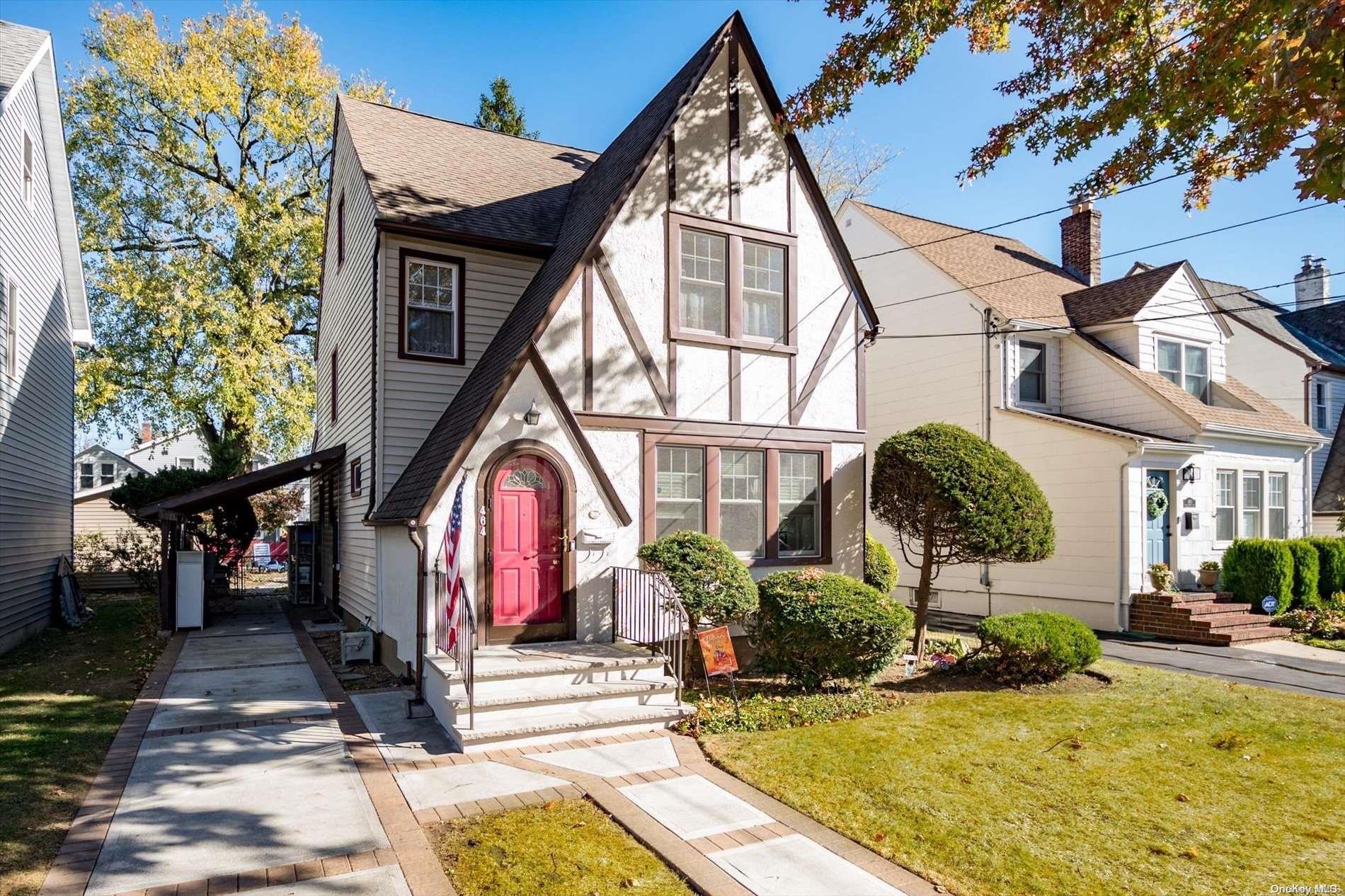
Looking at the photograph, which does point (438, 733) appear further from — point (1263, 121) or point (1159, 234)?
point (1159, 234)

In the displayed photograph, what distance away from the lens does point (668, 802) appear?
6.05 meters

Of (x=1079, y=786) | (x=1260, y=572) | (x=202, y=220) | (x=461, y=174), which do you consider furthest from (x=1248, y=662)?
(x=202, y=220)

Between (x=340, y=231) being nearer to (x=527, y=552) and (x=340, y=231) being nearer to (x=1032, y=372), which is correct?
(x=527, y=552)

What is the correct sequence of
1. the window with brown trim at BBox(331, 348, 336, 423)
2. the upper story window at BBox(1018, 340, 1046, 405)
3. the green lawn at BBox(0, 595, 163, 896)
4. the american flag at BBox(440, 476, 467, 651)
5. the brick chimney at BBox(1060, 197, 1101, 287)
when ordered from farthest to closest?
the brick chimney at BBox(1060, 197, 1101, 287) → the upper story window at BBox(1018, 340, 1046, 405) → the window with brown trim at BBox(331, 348, 336, 423) → the american flag at BBox(440, 476, 467, 651) → the green lawn at BBox(0, 595, 163, 896)

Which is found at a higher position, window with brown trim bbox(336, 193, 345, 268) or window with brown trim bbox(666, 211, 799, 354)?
window with brown trim bbox(336, 193, 345, 268)

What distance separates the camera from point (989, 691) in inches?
375

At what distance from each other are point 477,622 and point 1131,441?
12144 mm

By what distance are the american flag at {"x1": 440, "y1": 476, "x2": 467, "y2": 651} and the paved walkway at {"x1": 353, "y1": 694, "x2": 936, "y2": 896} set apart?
992 mm

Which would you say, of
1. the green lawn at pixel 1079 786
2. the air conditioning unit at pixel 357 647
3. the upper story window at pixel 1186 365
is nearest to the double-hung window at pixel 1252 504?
the upper story window at pixel 1186 365

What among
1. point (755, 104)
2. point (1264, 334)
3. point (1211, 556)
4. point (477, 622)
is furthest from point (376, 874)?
point (1264, 334)

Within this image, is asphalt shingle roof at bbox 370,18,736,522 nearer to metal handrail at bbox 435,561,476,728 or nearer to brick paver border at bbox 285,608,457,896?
metal handrail at bbox 435,561,476,728

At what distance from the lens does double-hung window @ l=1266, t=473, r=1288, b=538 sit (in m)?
17.9

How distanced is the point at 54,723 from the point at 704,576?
22.5 feet

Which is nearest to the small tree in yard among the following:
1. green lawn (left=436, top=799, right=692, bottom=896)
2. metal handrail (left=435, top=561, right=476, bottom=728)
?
metal handrail (left=435, top=561, right=476, bottom=728)
